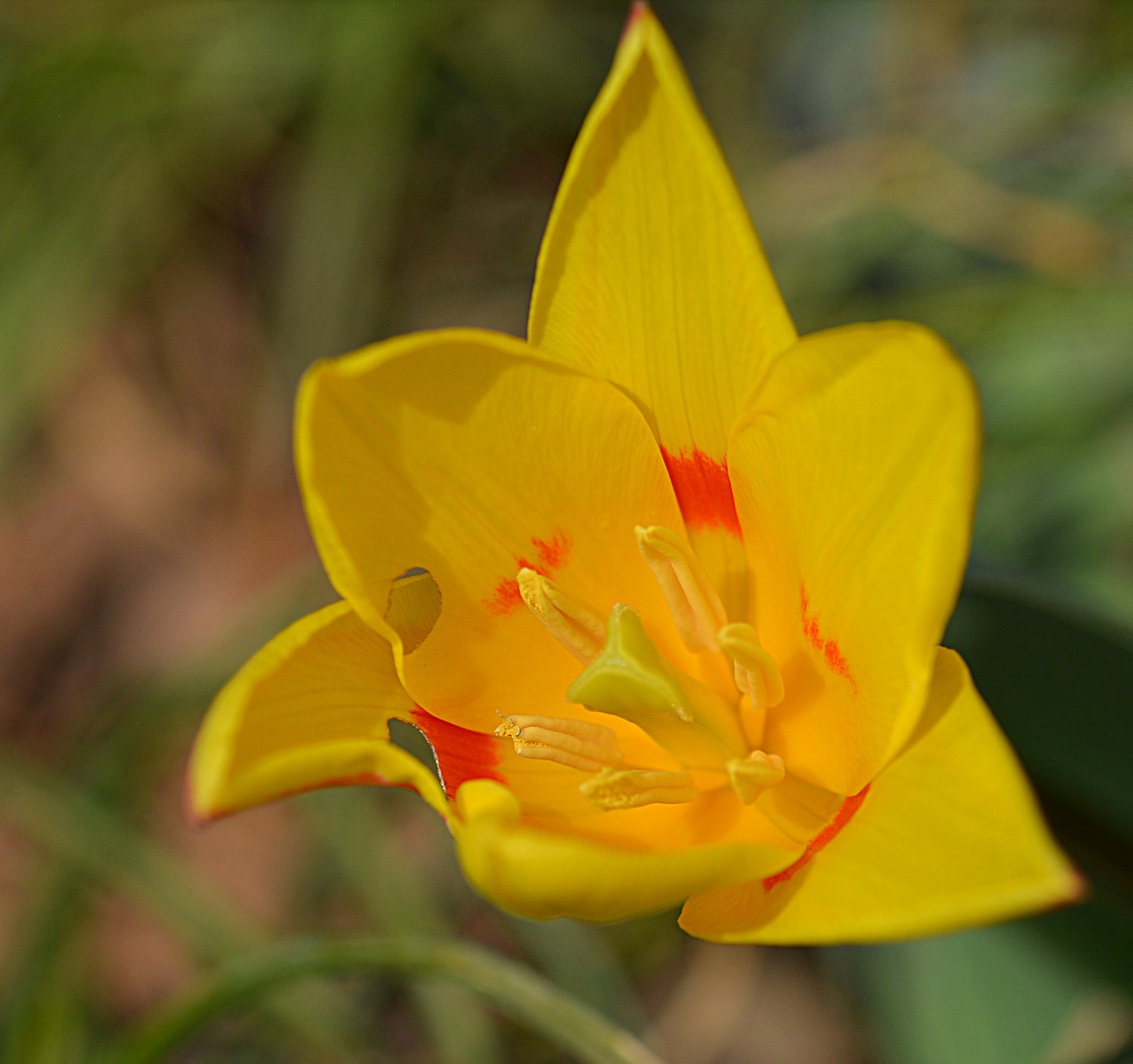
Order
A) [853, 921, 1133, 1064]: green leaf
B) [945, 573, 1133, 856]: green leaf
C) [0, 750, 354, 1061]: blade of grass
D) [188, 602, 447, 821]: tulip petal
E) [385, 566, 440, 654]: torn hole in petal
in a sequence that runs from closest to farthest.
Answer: [188, 602, 447, 821]: tulip petal < [385, 566, 440, 654]: torn hole in petal < [945, 573, 1133, 856]: green leaf < [853, 921, 1133, 1064]: green leaf < [0, 750, 354, 1061]: blade of grass

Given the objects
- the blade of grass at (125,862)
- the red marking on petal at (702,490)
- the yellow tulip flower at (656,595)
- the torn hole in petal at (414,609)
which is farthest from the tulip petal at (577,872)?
the blade of grass at (125,862)

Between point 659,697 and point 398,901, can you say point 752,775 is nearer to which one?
point 659,697

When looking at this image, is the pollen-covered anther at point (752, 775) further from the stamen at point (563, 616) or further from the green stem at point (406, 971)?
the green stem at point (406, 971)

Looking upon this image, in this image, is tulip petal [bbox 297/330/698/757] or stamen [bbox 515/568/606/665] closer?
tulip petal [bbox 297/330/698/757]

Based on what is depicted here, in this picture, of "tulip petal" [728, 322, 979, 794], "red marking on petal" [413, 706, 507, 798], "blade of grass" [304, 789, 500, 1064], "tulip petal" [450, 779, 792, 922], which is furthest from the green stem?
"blade of grass" [304, 789, 500, 1064]

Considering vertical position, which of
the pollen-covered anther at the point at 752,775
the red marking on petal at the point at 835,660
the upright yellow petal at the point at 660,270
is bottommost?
the pollen-covered anther at the point at 752,775

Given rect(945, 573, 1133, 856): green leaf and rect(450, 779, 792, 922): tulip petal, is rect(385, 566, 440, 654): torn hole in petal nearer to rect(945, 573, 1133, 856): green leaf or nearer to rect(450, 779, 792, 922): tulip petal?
rect(450, 779, 792, 922): tulip petal

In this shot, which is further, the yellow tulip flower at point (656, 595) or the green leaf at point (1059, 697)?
the green leaf at point (1059, 697)

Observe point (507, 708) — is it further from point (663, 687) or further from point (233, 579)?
point (233, 579)
